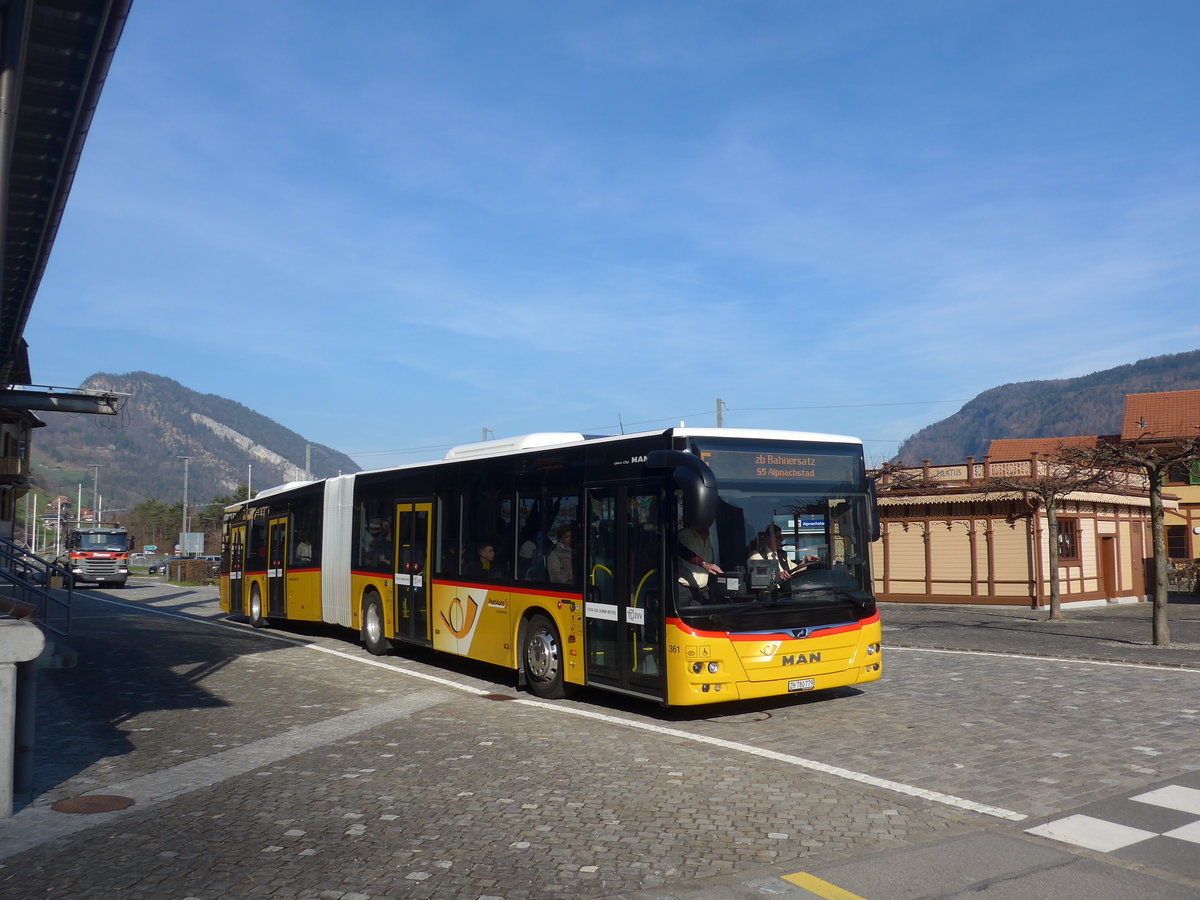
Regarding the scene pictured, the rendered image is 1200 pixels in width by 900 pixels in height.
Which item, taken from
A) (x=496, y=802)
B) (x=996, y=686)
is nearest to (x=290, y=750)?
(x=496, y=802)

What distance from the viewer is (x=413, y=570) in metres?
15.2

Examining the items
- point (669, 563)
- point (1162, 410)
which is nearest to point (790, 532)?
point (669, 563)

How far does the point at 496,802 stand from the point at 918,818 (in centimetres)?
275

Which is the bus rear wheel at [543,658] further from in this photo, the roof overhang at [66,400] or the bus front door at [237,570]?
the roof overhang at [66,400]

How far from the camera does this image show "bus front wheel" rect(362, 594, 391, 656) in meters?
16.6

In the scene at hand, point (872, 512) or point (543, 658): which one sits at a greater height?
point (872, 512)

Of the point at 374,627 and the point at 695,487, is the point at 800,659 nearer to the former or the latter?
the point at 695,487

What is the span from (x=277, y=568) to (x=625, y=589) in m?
13.0

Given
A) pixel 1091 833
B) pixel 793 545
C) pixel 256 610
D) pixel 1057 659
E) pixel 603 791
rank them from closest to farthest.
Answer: pixel 1091 833 → pixel 603 791 → pixel 793 545 → pixel 1057 659 → pixel 256 610

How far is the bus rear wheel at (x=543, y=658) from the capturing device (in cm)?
1162

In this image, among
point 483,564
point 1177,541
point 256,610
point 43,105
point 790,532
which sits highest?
point 43,105

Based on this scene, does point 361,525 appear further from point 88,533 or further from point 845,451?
point 88,533

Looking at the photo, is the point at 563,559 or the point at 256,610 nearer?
the point at 563,559

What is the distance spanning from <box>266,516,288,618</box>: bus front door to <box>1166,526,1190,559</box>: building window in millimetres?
43332
